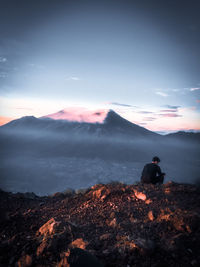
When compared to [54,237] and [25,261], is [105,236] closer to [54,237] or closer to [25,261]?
[54,237]

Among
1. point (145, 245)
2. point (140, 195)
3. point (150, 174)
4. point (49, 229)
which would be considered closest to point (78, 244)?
point (49, 229)

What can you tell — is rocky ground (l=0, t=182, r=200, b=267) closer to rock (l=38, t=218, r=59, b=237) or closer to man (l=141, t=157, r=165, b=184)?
rock (l=38, t=218, r=59, b=237)

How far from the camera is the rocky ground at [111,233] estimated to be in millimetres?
2387

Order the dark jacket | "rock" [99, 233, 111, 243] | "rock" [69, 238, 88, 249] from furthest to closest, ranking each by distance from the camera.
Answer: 1. the dark jacket
2. "rock" [99, 233, 111, 243]
3. "rock" [69, 238, 88, 249]

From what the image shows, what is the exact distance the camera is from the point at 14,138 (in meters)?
190

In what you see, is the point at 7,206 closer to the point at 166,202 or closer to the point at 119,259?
the point at 119,259

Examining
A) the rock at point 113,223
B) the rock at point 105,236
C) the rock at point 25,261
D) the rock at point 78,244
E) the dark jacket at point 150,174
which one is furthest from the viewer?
the dark jacket at point 150,174

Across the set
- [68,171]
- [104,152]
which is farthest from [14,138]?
[68,171]

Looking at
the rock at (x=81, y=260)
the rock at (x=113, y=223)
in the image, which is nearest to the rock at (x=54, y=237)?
the rock at (x=81, y=260)

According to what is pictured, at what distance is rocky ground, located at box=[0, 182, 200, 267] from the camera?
2387mm

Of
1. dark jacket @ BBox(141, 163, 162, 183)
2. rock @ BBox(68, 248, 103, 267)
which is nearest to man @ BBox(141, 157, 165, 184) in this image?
dark jacket @ BBox(141, 163, 162, 183)

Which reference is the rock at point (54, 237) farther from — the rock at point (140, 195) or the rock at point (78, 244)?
the rock at point (140, 195)

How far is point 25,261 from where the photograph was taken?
238cm

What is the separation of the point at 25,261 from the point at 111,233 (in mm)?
1449
